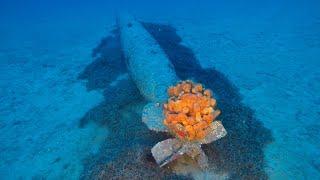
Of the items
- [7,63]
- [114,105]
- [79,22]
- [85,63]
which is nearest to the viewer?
→ [114,105]

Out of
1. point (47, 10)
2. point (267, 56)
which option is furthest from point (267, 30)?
point (47, 10)

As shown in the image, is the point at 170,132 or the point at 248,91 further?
the point at 248,91

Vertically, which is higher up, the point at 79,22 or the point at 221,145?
the point at 221,145

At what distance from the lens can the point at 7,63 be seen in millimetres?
14266

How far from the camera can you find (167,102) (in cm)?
627

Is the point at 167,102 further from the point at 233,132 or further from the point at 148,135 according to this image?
the point at 233,132

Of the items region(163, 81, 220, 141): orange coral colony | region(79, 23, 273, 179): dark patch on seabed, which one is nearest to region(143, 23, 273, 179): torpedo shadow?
region(79, 23, 273, 179): dark patch on seabed

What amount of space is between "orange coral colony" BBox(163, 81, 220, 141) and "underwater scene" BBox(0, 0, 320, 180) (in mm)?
19

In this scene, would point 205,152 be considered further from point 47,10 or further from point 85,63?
point 47,10

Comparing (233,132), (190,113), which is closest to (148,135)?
(190,113)

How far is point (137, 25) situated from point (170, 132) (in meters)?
7.35

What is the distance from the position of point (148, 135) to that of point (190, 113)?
1455 millimetres

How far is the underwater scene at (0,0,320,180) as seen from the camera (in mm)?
6188

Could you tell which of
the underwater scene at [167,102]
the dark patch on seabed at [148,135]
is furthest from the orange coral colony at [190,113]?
the dark patch on seabed at [148,135]
